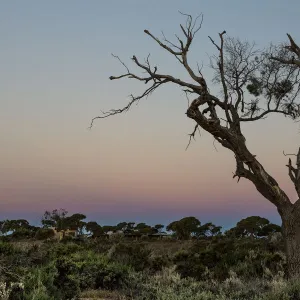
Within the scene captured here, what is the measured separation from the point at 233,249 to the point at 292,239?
6719 millimetres

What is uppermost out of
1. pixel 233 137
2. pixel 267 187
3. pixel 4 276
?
pixel 233 137

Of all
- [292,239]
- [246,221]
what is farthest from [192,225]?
[292,239]

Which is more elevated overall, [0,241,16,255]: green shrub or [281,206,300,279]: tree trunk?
[281,206,300,279]: tree trunk

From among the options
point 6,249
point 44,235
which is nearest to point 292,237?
point 6,249

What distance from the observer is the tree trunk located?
15830 mm

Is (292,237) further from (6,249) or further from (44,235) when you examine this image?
(44,235)

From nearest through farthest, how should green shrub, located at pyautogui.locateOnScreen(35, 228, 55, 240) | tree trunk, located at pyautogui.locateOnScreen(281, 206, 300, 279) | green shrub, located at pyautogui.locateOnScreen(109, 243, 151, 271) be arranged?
tree trunk, located at pyautogui.locateOnScreen(281, 206, 300, 279) → green shrub, located at pyautogui.locateOnScreen(109, 243, 151, 271) → green shrub, located at pyautogui.locateOnScreen(35, 228, 55, 240)

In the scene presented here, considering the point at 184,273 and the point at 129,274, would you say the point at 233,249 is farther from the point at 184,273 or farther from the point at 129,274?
the point at 129,274

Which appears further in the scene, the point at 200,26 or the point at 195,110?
the point at 200,26

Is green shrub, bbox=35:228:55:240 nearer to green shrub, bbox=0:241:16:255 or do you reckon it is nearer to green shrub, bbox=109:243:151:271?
green shrub, bbox=109:243:151:271

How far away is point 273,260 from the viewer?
19.3 meters

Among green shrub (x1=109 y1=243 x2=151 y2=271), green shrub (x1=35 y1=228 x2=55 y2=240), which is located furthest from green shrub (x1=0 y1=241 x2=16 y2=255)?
green shrub (x1=35 y1=228 x2=55 y2=240)

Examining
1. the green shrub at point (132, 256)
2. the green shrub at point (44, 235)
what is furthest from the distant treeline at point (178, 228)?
the green shrub at point (132, 256)

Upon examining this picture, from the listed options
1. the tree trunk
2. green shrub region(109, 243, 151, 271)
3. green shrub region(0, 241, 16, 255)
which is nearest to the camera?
green shrub region(0, 241, 16, 255)
